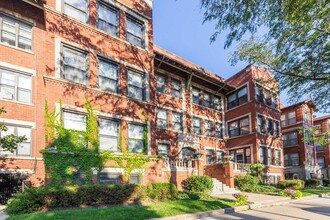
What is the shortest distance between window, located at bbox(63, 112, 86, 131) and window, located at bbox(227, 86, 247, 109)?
751 inches

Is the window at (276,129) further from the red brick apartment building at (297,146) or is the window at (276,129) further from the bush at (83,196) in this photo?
the bush at (83,196)

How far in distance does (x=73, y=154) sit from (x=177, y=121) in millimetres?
12908

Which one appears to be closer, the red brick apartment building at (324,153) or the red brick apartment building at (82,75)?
the red brick apartment building at (82,75)

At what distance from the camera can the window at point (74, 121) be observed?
13867 mm

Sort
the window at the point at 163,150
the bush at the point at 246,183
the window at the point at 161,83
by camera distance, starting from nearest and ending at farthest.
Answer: the bush at the point at 246,183, the window at the point at 163,150, the window at the point at 161,83

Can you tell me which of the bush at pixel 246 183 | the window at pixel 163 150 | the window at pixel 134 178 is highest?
the window at pixel 163 150

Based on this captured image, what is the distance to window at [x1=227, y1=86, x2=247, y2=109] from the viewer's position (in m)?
28.6

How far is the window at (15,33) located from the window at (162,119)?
435 inches

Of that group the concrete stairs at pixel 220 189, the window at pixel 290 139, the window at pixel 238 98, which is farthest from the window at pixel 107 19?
the window at pixel 290 139

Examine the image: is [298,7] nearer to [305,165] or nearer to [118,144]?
[118,144]

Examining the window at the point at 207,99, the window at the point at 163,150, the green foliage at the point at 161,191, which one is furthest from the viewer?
the window at the point at 207,99

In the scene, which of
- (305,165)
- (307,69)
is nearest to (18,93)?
(307,69)

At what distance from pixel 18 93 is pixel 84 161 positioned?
669 cm

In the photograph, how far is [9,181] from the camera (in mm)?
14727
